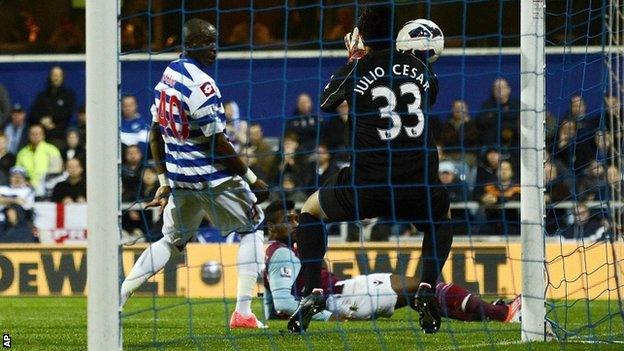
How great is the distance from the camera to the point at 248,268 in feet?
29.4

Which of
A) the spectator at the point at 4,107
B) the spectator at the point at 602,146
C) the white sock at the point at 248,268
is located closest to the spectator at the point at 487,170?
the spectator at the point at 602,146

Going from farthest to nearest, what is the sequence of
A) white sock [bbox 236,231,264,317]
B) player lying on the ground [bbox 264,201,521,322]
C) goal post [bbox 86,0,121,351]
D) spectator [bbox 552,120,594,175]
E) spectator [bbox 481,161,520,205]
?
1. spectator [bbox 481,161,520,205]
2. spectator [bbox 552,120,594,175]
3. player lying on the ground [bbox 264,201,521,322]
4. white sock [bbox 236,231,264,317]
5. goal post [bbox 86,0,121,351]

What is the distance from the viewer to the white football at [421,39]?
7867 millimetres

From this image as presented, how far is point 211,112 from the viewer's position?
27.7 ft

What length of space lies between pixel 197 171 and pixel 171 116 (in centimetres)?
42

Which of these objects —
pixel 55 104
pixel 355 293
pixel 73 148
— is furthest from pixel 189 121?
pixel 55 104

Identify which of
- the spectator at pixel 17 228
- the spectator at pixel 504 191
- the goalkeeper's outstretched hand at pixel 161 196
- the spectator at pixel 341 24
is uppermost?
the spectator at pixel 341 24

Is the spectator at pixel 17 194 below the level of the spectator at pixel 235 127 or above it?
below

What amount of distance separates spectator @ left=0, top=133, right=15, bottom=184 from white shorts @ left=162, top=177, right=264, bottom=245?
8.79m

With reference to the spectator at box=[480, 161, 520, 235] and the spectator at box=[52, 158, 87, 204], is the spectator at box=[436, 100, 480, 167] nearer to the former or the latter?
the spectator at box=[480, 161, 520, 235]

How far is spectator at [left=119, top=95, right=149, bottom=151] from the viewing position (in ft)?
53.4

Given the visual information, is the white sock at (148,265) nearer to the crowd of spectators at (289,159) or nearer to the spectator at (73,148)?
the crowd of spectators at (289,159)

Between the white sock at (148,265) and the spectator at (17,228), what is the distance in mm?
7058

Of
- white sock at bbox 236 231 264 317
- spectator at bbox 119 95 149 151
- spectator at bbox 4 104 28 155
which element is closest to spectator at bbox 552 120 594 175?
white sock at bbox 236 231 264 317
